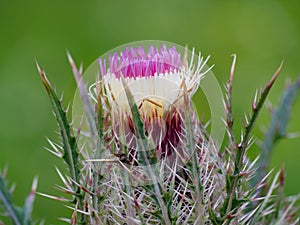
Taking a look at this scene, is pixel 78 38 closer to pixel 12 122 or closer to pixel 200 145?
pixel 12 122

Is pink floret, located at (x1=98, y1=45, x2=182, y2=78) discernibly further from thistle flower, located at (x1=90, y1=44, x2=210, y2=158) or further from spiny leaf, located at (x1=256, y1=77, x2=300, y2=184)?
spiny leaf, located at (x1=256, y1=77, x2=300, y2=184)

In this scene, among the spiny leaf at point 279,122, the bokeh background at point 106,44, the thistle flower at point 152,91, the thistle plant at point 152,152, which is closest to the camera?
the thistle plant at point 152,152

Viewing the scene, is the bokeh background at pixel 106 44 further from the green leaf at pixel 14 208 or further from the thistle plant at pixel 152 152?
the thistle plant at pixel 152 152

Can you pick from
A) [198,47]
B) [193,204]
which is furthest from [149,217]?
[198,47]

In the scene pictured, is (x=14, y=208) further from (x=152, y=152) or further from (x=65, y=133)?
(x=152, y=152)

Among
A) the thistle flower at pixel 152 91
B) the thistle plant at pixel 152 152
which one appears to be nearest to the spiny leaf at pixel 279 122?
the thistle plant at pixel 152 152

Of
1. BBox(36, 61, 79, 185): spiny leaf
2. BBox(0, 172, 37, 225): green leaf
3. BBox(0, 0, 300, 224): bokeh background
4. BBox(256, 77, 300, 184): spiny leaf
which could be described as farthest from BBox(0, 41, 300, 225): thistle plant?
BBox(0, 0, 300, 224): bokeh background
